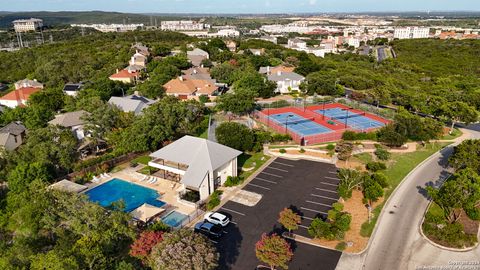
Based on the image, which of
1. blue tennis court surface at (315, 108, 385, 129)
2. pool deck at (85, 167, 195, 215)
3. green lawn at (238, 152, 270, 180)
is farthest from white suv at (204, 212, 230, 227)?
blue tennis court surface at (315, 108, 385, 129)

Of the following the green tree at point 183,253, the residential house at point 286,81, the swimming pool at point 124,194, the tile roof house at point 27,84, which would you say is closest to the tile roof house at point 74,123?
the swimming pool at point 124,194

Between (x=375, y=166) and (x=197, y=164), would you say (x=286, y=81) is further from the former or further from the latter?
(x=197, y=164)

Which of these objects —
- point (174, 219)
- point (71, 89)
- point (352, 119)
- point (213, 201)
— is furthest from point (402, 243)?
point (71, 89)

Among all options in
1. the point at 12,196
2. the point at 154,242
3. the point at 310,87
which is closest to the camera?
the point at 154,242

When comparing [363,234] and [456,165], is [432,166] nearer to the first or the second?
[456,165]

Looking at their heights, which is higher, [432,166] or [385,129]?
[385,129]

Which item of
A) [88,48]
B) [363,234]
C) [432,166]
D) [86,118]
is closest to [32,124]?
[86,118]
